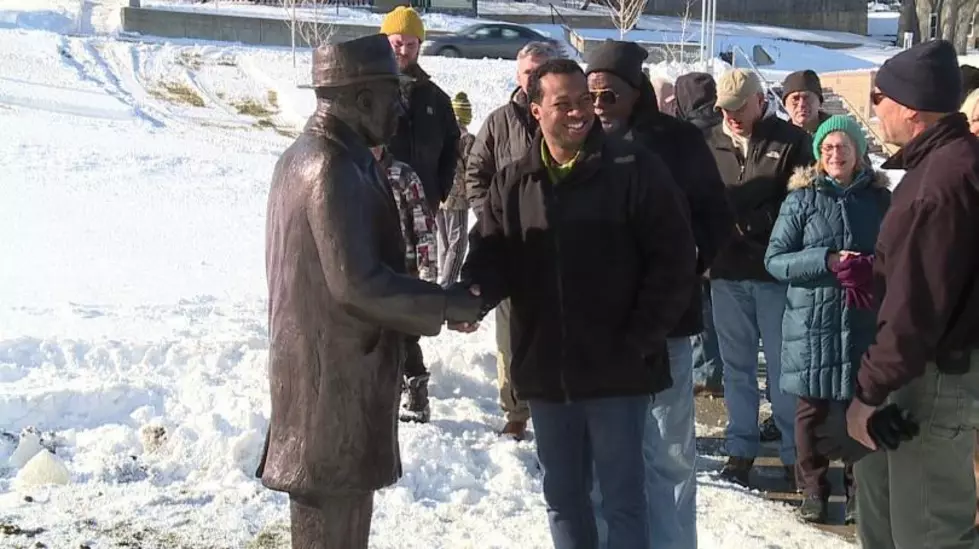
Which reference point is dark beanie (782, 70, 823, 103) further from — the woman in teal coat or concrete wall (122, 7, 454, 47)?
concrete wall (122, 7, 454, 47)

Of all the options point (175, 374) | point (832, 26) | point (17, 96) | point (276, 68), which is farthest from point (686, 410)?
point (832, 26)

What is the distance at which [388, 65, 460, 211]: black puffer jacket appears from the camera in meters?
5.36

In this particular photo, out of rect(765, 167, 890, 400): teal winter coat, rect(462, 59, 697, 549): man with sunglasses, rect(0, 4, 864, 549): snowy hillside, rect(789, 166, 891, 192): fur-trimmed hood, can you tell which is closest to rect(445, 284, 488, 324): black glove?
rect(462, 59, 697, 549): man with sunglasses

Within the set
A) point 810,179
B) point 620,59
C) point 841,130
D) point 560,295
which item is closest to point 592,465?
point 560,295

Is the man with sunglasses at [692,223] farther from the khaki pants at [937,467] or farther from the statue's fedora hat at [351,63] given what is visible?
the statue's fedora hat at [351,63]

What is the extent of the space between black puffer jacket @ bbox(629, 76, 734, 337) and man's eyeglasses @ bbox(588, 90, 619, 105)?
139 millimetres

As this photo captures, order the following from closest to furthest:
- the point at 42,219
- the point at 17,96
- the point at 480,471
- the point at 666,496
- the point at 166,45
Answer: the point at 666,496, the point at 480,471, the point at 42,219, the point at 17,96, the point at 166,45

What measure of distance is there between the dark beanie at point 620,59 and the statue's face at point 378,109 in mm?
1157

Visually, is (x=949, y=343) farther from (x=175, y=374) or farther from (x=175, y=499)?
(x=175, y=374)

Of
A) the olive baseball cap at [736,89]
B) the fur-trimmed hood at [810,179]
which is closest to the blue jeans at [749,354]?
the fur-trimmed hood at [810,179]

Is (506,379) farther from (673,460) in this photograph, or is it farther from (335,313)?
(335,313)

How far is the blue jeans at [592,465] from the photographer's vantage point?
11.5ft

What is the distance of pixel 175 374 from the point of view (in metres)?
5.85

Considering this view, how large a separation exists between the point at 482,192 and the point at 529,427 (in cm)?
134
